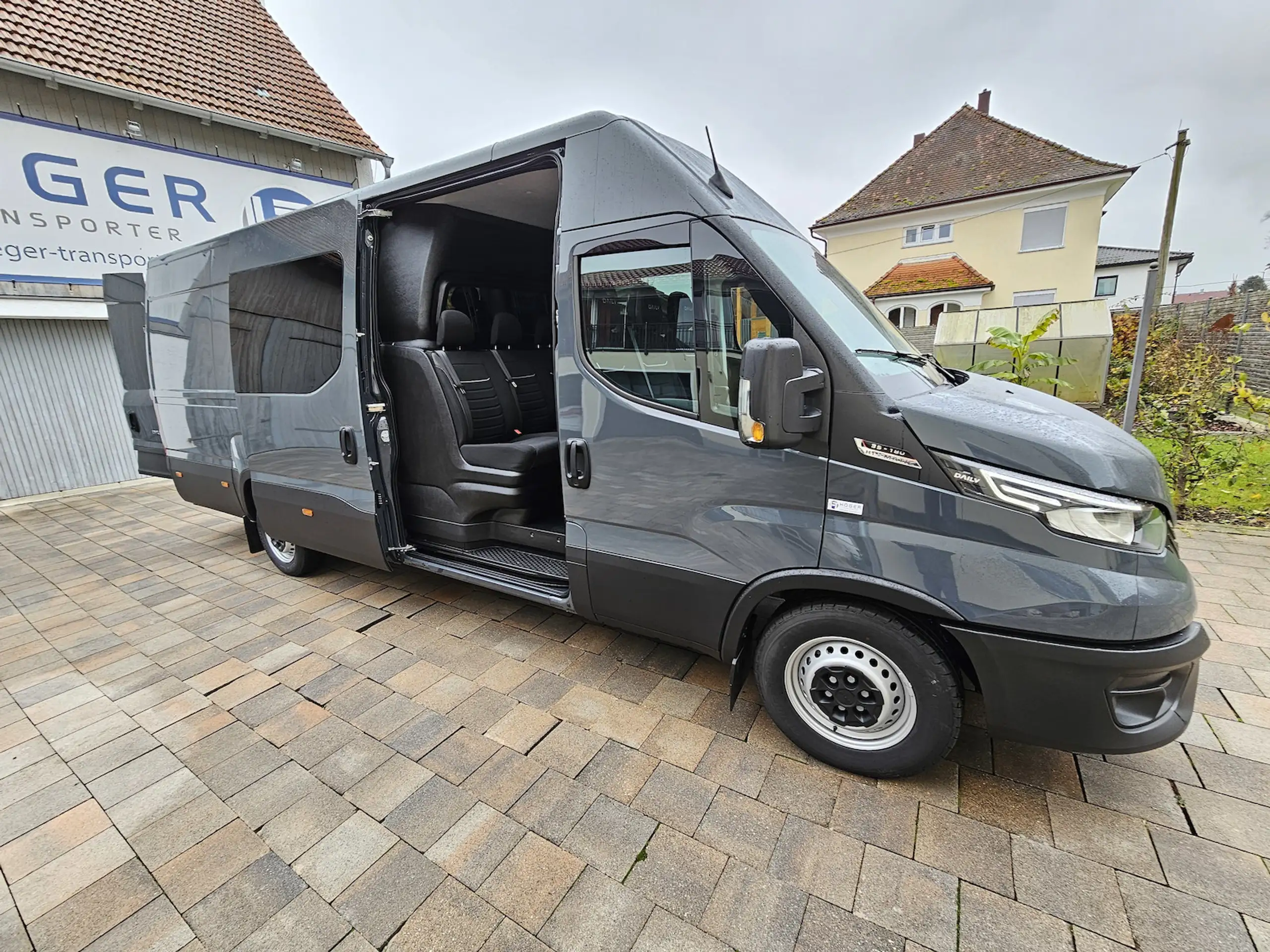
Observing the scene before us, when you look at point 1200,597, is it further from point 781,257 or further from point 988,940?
point 781,257

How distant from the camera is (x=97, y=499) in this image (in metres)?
7.78

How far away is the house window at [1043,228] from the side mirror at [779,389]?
78.0 feet

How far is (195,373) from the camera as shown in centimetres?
461

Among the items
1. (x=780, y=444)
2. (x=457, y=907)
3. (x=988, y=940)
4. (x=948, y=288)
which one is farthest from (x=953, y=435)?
(x=948, y=288)

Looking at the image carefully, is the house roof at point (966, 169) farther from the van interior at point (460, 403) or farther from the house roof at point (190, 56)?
the van interior at point (460, 403)

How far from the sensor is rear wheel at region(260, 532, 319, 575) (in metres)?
4.49

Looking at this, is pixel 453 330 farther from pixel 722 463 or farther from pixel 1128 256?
pixel 1128 256

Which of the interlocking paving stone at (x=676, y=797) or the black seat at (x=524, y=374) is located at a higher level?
the black seat at (x=524, y=374)

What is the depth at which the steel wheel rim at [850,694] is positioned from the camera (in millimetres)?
2174

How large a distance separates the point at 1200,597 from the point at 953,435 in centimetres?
327

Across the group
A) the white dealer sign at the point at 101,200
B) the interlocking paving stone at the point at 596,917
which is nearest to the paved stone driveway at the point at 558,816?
the interlocking paving stone at the point at 596,917

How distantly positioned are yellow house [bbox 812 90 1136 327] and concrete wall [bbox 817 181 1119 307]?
0.03m

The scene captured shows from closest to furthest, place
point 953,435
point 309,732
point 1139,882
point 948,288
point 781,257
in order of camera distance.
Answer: point 1139,882 < point 953,435 < point 781,257 < point 309,732 < point 948,288

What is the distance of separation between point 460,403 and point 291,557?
2.31 m
